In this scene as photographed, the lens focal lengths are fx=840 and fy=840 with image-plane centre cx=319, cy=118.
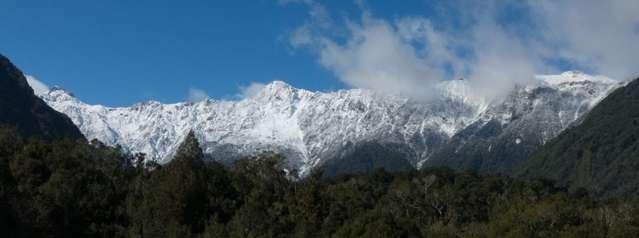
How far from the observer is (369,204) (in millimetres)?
176750

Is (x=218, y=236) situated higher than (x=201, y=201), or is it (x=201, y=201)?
(x=201, y=201)

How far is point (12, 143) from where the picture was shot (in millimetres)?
172750

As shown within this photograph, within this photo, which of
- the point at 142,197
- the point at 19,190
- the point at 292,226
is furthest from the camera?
the point at 142,197

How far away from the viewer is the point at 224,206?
161125 mm

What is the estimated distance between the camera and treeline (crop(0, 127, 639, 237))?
127 meters

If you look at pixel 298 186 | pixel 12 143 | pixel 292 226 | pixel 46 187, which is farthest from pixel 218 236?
pixel 12 143

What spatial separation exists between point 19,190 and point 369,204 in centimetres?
7040

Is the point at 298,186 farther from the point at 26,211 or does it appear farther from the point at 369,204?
the point at 26,211

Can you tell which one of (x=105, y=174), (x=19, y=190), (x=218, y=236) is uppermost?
(x=105, y=174)

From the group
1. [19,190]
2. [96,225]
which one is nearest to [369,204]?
[96,225]

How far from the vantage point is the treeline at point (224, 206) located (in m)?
127

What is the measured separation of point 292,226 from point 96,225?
34.5m

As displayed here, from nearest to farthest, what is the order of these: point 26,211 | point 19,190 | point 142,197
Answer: point 26,211 → point 19,190 → point 142,197

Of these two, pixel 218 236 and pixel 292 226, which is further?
pixel 292 226
